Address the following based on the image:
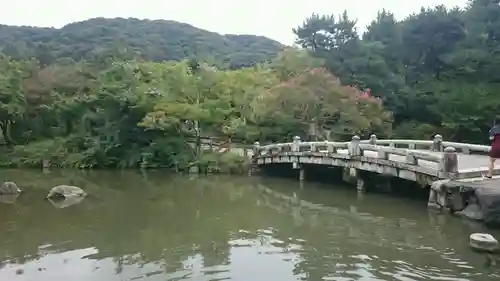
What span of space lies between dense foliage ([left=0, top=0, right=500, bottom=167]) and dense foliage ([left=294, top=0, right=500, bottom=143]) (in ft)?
0.19

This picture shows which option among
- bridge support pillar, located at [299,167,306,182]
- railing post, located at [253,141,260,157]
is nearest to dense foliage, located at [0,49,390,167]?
railing post, located at [253,141,260,157]

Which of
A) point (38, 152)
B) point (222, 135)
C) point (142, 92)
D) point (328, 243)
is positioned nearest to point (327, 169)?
point (222, 135)

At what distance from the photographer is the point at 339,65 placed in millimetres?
27031

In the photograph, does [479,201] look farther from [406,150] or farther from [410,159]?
[406,150]

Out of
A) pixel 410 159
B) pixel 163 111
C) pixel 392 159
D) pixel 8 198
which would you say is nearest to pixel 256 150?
pixel 163 111

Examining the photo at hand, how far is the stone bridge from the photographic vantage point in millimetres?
12109

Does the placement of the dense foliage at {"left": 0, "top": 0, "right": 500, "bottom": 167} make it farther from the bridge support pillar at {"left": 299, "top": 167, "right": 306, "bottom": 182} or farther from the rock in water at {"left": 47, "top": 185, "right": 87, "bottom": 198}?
the rock in water at {"left": 47, "top": 185, "right": 87, "bottom": 198}

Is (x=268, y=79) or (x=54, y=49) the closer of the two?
(x=268, y=79)

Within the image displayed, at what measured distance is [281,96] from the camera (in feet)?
68.5

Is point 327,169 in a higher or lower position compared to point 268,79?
lower

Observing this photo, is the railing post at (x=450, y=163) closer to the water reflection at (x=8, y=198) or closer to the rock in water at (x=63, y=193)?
the rock in water at (x=63, y=193)

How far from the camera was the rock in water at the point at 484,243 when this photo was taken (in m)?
8.72

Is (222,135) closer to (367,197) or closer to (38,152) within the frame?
(38,152)

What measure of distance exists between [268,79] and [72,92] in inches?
458
